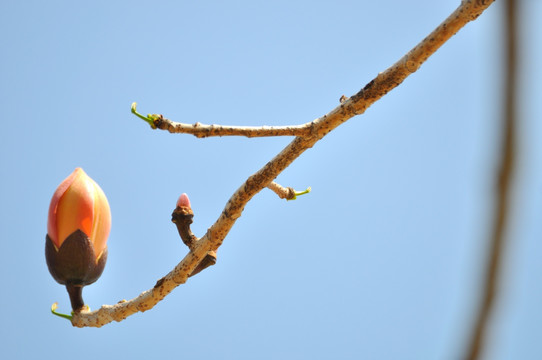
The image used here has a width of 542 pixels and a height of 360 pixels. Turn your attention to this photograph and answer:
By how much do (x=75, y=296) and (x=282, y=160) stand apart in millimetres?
703

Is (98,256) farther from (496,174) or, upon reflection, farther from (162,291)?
(496,174)

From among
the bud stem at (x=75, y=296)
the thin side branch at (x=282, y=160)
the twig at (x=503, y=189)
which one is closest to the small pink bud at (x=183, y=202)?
the thin side branch at (x=282, y=160)

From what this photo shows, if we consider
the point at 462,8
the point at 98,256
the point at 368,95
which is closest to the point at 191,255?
the point at 98,256

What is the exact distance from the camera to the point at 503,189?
16.0 inches

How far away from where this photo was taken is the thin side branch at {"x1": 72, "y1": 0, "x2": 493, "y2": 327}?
1182 millimetres

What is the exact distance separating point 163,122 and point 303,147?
0.35 metres

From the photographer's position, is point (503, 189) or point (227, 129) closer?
point (503, 189)

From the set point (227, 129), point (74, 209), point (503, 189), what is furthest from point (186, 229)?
point (503, 189)

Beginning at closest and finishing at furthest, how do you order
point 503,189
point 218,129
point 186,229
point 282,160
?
point 503,189, point 218,129, point 282,160, point 186,229

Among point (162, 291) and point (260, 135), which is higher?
point (260, 135)

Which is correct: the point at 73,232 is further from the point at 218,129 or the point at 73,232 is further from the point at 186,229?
the point at 218,129

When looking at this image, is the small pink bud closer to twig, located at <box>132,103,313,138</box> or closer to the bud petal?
the bud petal

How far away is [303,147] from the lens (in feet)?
4.52

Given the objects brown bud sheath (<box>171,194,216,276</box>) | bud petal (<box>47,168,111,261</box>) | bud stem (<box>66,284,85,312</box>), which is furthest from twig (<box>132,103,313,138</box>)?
bud stem (<box>66,284,85,312</box>)
